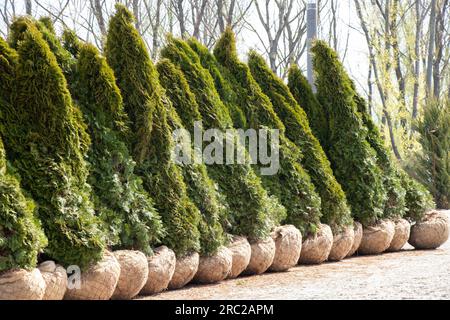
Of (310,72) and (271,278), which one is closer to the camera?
(271,278)

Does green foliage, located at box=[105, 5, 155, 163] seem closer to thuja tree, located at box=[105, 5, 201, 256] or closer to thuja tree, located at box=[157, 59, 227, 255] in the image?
thuja tree, located at box=[105, 5, 201, 256]

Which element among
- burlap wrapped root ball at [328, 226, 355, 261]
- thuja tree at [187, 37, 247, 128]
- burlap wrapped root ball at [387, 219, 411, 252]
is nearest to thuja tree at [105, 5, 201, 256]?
thuja tree at [187, 37, 247, 128]

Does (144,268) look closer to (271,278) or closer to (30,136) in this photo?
(30,136)

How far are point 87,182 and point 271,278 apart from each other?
260 cm

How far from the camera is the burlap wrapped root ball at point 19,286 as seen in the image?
17.6 ft

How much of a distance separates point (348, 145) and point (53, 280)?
557cm

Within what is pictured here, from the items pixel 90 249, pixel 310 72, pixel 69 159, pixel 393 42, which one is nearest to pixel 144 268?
pixel 90 249

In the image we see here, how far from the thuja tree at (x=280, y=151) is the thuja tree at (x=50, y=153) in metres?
3.32

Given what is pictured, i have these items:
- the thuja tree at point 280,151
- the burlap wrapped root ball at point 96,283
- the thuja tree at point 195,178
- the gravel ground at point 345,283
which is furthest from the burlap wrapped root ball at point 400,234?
the burlap wrapped root ball at point 96,283

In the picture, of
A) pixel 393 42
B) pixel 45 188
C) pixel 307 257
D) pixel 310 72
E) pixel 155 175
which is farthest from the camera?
pixel 393 42

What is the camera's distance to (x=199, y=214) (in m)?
7.61

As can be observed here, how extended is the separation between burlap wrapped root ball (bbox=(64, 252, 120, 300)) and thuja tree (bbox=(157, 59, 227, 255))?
1.57m

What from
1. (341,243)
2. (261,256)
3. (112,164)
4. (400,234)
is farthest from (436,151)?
(112,164)

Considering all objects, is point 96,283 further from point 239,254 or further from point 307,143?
point 307,143
